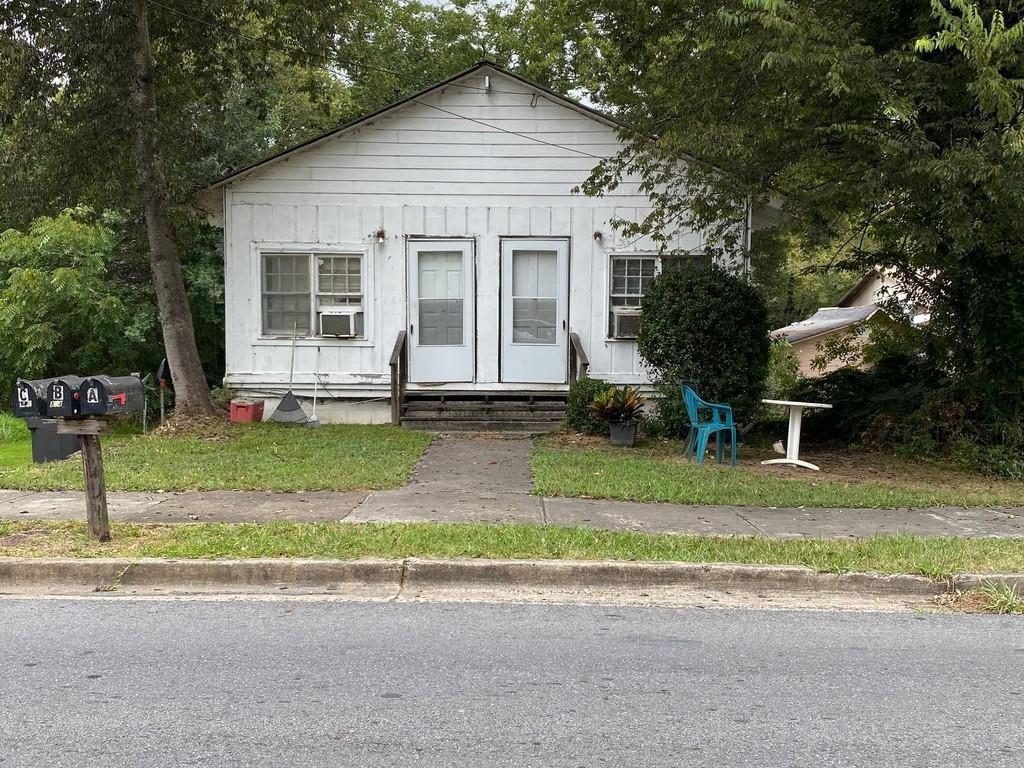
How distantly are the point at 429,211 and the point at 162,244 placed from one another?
4.01 metres

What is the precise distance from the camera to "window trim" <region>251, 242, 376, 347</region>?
529 inches

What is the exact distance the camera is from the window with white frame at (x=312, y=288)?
44.4 ft

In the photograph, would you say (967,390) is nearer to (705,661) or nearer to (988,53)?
(988,53)

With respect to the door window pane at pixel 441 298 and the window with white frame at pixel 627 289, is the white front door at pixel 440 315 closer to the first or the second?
the door window pane at pixel 441 298

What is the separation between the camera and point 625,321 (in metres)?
13.5

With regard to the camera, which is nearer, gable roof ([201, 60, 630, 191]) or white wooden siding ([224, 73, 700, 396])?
gable roof ([201, 60, 630, 191])

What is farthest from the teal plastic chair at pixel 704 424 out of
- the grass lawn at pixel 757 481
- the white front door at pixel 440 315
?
the white front door at pixel 440 315

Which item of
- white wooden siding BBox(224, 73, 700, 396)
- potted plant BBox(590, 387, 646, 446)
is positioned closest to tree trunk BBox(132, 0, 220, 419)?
white wooden siding BBox(224, 73, 700, 396)

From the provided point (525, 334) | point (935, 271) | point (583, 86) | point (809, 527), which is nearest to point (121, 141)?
point (525, 334)

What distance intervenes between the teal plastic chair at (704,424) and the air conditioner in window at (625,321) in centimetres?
279

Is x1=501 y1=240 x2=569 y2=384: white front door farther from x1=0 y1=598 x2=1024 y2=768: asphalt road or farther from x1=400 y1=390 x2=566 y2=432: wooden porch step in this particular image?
x1=0 y1=598 x2=1024 y2=768: asphalt road

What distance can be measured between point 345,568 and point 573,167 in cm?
911

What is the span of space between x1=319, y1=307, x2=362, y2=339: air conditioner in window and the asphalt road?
327 inches

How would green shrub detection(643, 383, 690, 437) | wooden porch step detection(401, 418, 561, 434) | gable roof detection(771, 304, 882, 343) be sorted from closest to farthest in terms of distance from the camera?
green shrub detection(643, 383, 690, 437) < wooden porch step detection(401, 418, 561, 434) < gable roof detection(771, 304, 882, 343)
